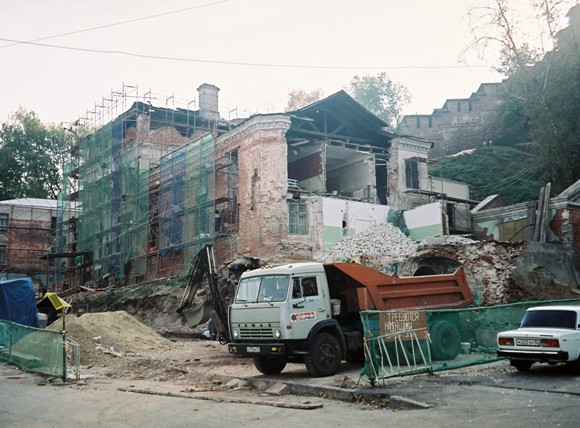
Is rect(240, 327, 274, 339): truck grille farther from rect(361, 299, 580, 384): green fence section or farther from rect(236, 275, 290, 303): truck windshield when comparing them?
rect(361, 299, 580, 384): green fence section

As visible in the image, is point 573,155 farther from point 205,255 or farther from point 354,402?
point 354,402

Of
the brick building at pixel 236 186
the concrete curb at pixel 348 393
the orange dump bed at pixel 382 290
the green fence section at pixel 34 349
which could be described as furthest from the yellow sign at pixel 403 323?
the brick building at pixel 236 186

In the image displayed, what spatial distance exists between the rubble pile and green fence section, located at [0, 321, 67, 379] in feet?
49.0

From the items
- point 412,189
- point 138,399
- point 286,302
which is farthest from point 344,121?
point 138,399

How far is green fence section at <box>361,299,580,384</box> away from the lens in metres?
11.2

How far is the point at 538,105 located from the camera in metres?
37.4

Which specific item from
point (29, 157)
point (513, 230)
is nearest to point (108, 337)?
point (513, 230)

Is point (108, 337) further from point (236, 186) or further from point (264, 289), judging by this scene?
point (236, 186)

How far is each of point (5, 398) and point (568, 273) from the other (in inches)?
873

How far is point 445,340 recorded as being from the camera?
1266 cm

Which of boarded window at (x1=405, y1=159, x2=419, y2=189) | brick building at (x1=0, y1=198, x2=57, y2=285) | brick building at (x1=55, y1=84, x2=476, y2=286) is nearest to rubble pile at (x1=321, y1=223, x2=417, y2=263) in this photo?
brick building at (x1=55, y1=84, x2=476, y2=286)

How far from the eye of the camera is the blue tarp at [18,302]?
22.3 metres

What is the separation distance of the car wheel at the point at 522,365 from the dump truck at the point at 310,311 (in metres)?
1.25

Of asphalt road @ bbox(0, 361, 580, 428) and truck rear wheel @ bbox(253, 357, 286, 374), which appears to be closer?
asphalt road @ bbox(0, 361, 580, 428)
